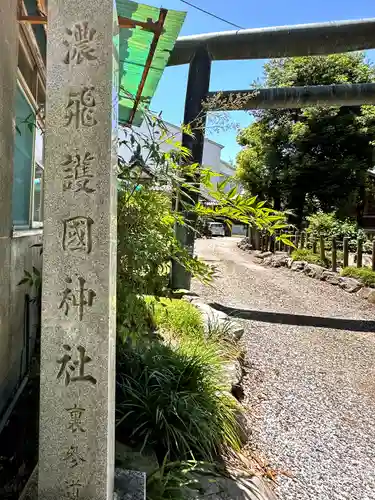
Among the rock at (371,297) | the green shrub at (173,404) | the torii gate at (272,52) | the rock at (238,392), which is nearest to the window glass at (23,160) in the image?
the green shrub at (173,404)

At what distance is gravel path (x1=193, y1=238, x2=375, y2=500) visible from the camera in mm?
2975

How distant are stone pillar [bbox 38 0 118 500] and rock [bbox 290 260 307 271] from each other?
44.0 ft

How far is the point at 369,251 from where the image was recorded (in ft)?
51.0

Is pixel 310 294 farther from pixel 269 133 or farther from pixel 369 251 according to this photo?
pixel 269 133

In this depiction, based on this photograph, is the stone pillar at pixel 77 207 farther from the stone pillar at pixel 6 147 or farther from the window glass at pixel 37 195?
the window glass at pixel 37 195

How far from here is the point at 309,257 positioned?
48.4ft

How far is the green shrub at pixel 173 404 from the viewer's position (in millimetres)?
2715

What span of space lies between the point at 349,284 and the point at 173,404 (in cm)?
926

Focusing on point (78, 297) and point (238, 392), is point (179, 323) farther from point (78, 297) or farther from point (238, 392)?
point (78, 297)

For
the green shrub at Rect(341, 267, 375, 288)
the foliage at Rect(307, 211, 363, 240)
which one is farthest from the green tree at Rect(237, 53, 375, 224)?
the green shrub at Rect(341, 267, 375, 288)

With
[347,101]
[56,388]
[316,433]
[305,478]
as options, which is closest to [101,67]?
[56,388]

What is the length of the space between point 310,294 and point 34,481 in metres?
9.65

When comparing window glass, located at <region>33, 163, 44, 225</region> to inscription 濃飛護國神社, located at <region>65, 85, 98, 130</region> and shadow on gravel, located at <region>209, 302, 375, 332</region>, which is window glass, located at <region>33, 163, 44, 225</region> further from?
shadow on gravel, located at <region>209, 302, 375, 332</region>

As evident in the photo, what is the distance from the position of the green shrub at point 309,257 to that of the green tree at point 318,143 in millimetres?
4648
